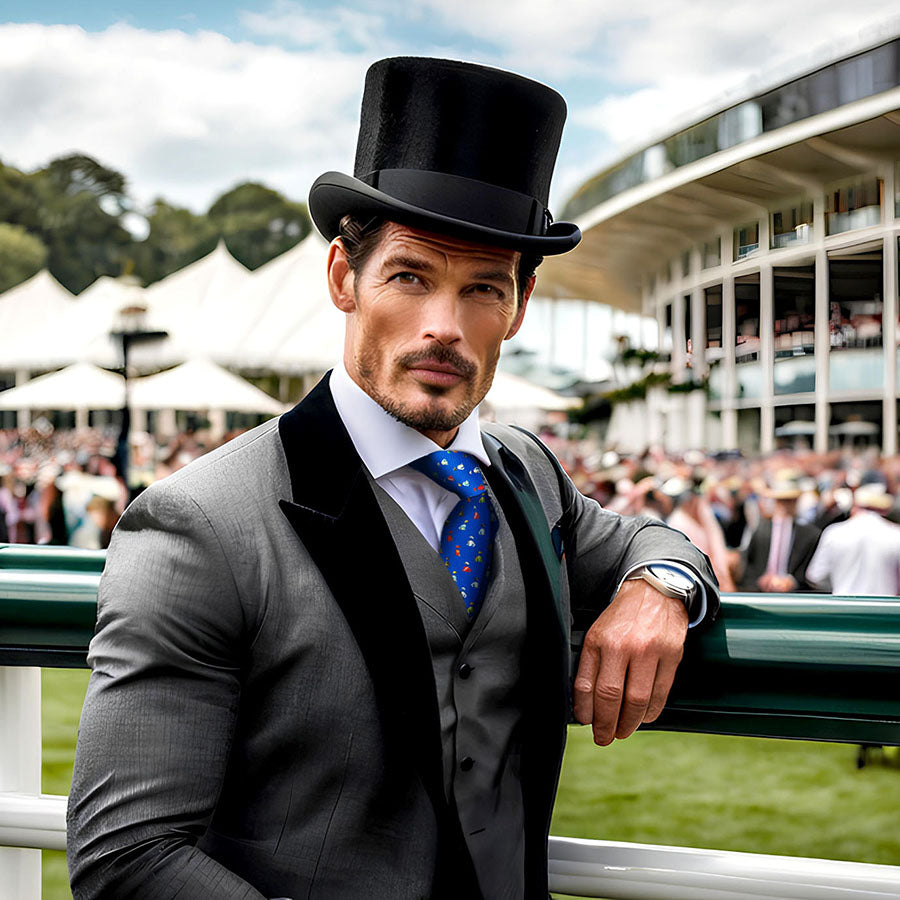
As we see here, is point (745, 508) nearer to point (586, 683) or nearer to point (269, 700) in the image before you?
point (586, 683)

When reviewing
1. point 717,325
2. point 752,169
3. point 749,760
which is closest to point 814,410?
point 752,169

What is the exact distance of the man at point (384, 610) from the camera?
937mm

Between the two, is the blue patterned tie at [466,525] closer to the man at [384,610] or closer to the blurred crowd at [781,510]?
the man at [384,610]

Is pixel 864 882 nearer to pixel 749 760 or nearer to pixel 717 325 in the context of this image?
pixel 717 325

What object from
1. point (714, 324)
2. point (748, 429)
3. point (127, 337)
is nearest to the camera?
point (714, 324)

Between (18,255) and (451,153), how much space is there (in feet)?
159

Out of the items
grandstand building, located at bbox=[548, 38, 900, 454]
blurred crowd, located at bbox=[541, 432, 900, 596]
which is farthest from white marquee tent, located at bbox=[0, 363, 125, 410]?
blurred crowd, located at bbox=[541, 432, 900, 596]

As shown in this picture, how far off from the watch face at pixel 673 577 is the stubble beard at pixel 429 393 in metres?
0.28

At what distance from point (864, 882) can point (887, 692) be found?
0.20 m

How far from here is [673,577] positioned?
115 centimetres

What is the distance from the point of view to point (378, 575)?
1031mm

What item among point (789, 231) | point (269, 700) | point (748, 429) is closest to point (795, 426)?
point (748, 429)

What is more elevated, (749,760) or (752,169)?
(752,169)

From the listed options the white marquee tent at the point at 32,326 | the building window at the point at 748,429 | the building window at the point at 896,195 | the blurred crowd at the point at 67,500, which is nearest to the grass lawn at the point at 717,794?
the blurred crowd at the point at 67,500
